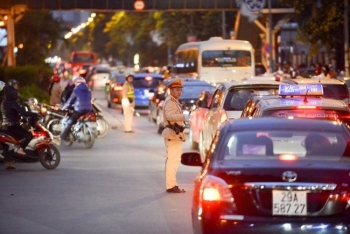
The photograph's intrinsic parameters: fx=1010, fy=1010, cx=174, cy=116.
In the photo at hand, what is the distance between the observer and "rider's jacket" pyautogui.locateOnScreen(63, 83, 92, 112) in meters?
23.6

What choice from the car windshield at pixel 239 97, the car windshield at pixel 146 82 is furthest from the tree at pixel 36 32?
the car windshield at pixel 239 97

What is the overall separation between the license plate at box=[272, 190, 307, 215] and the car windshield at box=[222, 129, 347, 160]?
0.62 m

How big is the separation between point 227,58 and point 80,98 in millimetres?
20278

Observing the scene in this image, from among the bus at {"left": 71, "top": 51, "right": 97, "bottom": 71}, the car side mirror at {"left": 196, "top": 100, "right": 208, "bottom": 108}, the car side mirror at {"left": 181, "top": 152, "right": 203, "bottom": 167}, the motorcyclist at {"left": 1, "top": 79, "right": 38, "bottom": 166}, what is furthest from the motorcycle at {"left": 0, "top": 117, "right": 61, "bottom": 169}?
the bus at {"left": 71, "top": 51, "right": 97, "bottom": 71}

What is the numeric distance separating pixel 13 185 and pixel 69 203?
2455 mm

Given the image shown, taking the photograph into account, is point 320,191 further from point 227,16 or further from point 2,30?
point 227,16

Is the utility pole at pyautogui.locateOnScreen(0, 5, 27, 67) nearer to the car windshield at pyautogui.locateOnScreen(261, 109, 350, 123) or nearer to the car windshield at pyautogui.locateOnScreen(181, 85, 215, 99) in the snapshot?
the car windshield at pyautogui.locateOnScreen(181, 85, 215, 99)

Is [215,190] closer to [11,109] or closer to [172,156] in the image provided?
[172,156]

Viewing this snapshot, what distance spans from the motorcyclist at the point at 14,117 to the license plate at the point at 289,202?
1036cm

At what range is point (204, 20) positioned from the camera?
76188 mm

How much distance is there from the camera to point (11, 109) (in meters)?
18.0

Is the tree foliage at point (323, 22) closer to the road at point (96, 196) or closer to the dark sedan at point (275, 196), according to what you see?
the road at point (96, 196)

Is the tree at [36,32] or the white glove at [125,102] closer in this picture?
the white glove at [125,102]

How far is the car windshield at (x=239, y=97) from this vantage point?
17.4 meters
